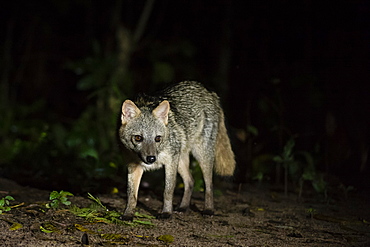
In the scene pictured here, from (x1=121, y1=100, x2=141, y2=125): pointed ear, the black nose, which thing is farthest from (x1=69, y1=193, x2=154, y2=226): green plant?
(x1=121, y1=100, x2=141, y2=125): pointed ear

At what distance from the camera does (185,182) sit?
251 inches

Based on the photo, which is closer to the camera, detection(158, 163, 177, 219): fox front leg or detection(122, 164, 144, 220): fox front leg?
detection(122, 164, 144, 220): fox front leg

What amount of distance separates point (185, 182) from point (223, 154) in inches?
33.3

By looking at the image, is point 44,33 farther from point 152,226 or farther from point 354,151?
point 152,226

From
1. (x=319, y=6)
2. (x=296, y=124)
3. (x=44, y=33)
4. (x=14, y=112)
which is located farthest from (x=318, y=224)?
(x=44, y=33)

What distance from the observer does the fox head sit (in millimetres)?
5395

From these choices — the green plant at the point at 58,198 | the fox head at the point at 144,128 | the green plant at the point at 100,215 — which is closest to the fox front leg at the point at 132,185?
the green plant at the point at 100,215

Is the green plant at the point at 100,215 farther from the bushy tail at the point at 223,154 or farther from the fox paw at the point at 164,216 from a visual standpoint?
the bushy tail at the point at 223,154

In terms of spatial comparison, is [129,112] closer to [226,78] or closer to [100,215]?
[100,215]

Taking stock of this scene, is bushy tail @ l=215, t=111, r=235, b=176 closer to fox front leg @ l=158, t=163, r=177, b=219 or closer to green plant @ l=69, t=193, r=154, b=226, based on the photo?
fox front leg @ l=158, t=163, r=177, b=219

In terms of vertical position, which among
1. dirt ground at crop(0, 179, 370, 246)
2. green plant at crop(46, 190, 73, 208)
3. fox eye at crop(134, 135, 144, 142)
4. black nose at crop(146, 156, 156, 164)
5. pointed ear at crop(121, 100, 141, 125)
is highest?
pointed ear at crop(121, 100, 141, 125)

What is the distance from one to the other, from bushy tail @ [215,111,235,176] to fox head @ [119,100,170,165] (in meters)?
1.48

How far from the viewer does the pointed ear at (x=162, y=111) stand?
5.53 m

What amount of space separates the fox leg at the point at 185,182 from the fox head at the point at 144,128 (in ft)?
3.23
